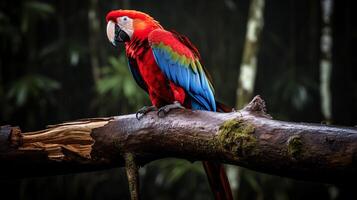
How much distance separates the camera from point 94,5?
10.6 ft

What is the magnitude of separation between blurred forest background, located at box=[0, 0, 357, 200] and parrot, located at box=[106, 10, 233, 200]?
160 centimetres

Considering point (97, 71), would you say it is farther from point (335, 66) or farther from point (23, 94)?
point (335, 66)

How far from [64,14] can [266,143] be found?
2.93m

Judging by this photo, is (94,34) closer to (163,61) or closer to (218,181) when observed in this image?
(163,61)

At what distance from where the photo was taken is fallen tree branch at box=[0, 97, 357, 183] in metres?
0.95

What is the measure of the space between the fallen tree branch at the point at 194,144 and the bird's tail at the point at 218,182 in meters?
0.12

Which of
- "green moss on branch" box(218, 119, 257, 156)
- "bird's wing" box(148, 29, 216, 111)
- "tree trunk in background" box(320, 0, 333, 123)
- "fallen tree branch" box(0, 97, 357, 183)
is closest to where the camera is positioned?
"fallen tree branch" box(0, 97, 357, 183)

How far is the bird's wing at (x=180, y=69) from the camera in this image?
63.0 inches

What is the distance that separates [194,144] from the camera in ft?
3.87

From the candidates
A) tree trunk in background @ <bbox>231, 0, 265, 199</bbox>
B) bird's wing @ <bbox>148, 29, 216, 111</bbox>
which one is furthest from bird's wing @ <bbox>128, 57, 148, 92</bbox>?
tree trunk in background @ <bbox>231, 0, 265, 199</bbox>

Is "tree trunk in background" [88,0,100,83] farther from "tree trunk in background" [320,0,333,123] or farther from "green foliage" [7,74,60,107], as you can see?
"tree trunk in background" [320,0,333,123]

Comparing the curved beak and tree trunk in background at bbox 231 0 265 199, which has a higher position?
the curved beak

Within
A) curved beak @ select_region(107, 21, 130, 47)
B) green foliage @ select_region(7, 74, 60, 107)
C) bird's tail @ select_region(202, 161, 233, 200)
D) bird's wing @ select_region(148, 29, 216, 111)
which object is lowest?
green foliage @ select_region(7, 74, 60, 107)

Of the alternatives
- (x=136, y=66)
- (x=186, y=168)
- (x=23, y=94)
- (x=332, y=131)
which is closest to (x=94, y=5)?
(x=23, y=94)
